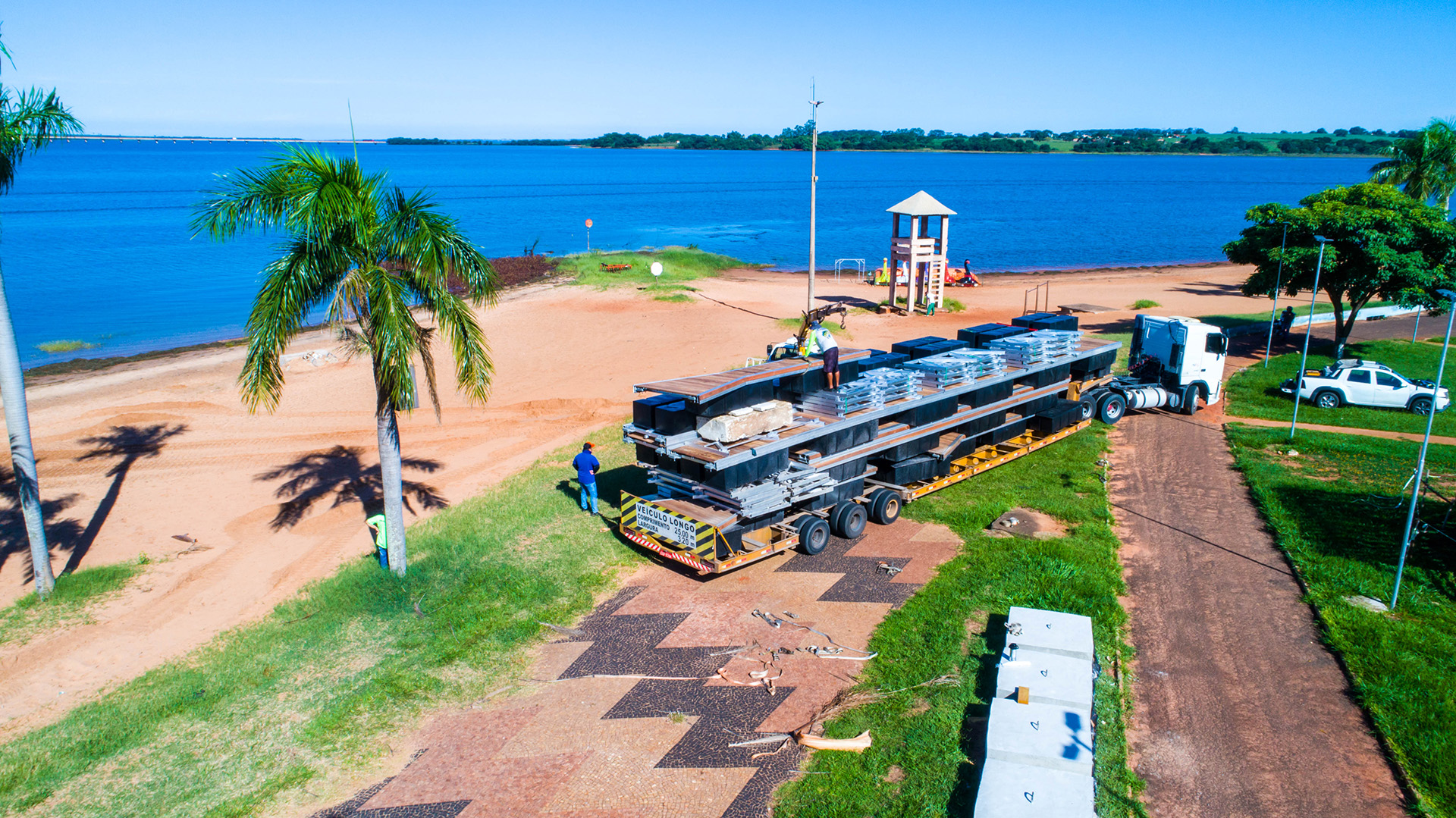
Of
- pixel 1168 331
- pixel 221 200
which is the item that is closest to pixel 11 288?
pixel 221 200

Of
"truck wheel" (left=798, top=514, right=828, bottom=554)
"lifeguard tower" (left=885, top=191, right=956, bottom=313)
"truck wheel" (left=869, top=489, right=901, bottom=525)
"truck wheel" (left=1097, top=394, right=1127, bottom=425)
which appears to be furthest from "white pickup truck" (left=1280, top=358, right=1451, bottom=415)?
"truck wheel" (left=798, top=514, right=828, bottom=554)

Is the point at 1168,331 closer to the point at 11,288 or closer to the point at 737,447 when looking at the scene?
the point at 737,447

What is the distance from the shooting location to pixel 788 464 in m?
14.9

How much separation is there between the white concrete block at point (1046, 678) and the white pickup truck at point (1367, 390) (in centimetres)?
1878

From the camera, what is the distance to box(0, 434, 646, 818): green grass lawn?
30.6 feet

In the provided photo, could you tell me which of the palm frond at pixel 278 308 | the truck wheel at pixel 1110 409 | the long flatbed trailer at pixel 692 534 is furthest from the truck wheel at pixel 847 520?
the truck wheel at pixel 1110 409

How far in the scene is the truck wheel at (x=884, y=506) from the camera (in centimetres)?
1655

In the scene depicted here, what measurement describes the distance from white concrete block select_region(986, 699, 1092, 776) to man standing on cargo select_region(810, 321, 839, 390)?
7.26 metres

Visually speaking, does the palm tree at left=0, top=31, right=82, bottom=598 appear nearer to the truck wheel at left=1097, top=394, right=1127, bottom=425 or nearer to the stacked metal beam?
the stacked metal beam

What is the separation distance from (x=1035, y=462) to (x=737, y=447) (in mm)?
9484

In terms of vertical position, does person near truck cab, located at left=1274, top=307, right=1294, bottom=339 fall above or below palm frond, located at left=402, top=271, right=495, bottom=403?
below

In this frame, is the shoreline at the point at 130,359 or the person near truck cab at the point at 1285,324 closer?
the shoreline at the point at 130,359

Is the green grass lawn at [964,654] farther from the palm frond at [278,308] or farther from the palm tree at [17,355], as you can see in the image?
the palm tree at [17,355]

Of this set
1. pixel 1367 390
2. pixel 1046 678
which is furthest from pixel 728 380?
pixel 1367 390
